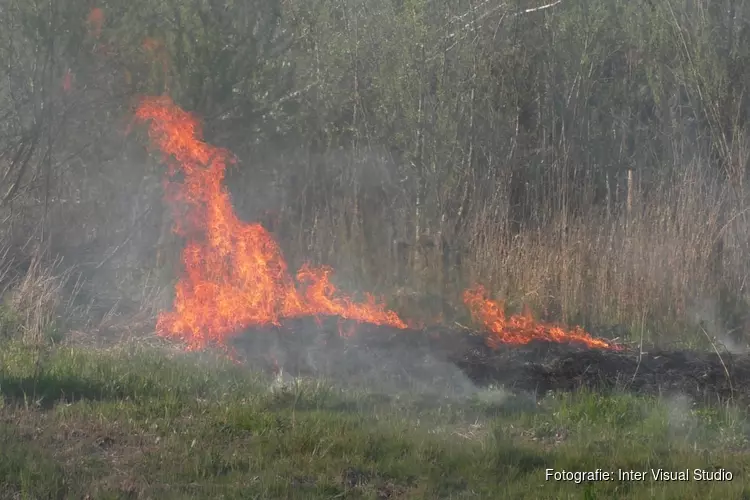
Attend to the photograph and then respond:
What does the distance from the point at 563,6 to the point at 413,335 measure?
383 inches

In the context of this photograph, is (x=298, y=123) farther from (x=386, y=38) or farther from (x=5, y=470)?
(x=5, y=470)

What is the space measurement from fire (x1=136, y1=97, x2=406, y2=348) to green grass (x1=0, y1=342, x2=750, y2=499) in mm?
1162

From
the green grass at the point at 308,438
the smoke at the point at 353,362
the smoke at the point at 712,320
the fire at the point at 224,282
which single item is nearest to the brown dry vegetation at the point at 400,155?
the smoke at the point at 712,320

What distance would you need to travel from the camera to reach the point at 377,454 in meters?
5.86

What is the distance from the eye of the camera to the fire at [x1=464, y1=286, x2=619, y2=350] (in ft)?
29.8

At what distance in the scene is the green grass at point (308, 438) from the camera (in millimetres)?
5320

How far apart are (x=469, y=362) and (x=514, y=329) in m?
1.04

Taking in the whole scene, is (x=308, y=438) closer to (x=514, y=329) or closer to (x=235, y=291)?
(x=235, y=291)

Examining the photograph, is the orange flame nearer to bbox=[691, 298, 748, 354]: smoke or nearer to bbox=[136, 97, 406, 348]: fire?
bbox=[136, 97, 406, 348]: fire

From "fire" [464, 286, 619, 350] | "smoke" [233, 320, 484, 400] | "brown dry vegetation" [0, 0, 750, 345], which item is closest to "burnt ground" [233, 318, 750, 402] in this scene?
"smoke" [233, 320, 484, 400]

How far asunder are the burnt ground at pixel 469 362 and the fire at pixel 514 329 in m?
0.17

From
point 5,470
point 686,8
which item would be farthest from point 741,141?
point 5,470

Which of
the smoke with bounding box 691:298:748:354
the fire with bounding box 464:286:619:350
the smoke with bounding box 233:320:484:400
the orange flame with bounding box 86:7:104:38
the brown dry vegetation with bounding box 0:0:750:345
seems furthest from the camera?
the orange flame with bounding box 86:7:104:38

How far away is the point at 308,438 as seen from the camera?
5.95m
